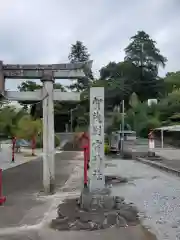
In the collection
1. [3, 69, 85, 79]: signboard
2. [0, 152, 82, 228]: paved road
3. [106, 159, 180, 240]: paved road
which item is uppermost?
[3, 69, 85, 79]: signboard

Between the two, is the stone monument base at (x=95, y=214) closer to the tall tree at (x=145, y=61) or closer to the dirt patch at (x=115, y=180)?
the dirt patch at (x=115, y=180)

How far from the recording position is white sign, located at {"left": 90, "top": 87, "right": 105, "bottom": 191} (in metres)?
8.13

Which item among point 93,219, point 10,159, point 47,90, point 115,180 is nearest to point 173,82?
point 10,159

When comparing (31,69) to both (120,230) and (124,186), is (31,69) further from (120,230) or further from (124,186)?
(120,230)

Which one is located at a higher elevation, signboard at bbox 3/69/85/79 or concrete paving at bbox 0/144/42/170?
signboard at bbox 3/69/85/79

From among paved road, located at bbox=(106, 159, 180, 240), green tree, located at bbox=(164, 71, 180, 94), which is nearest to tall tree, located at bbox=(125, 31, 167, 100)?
green tree, located at bbox=(164, 71, 180, 94)

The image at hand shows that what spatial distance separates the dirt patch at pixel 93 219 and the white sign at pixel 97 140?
30.0 inches

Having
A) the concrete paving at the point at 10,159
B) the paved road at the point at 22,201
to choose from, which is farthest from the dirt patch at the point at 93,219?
the concrete paving at the point at 10,159

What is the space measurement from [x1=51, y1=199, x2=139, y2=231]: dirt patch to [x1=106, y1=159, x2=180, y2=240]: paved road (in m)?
0.36

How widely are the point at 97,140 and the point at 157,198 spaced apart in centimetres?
252

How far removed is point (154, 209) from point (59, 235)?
9.11 ft

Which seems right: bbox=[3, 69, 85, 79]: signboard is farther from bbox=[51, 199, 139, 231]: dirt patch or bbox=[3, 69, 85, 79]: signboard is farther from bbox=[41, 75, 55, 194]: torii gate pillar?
bbox=[51, 199, 139, 231]: dirt patch

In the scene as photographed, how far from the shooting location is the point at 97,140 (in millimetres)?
8344

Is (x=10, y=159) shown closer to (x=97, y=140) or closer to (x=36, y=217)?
(x=97, y=140)
